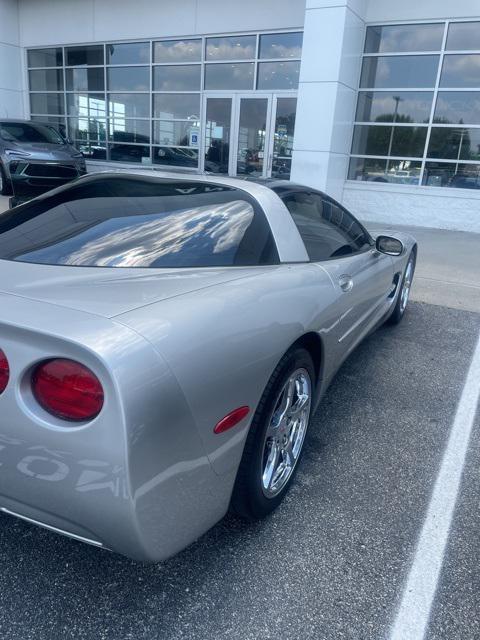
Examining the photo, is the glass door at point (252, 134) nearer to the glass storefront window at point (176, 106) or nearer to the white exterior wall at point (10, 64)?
the glass storefront window at point (176, 106)

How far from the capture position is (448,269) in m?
7.48

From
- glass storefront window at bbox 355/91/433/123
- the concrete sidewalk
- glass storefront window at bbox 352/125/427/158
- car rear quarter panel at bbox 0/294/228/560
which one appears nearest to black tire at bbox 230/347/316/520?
car rear quarter panel at bbox 0/294/228/560

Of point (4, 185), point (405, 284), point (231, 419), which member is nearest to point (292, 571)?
point (231, 419)

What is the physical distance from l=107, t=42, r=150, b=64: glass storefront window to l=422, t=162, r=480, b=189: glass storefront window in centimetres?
805

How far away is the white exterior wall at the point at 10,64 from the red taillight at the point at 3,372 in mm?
17531

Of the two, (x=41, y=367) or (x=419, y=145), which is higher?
→ (x=419, y=145)

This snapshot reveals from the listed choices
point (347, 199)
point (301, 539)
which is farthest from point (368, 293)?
point (347, 199)

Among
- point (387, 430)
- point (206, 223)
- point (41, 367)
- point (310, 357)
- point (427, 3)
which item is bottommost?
point (387, 430)

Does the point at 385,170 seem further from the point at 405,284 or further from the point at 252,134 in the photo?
the point at 405,284

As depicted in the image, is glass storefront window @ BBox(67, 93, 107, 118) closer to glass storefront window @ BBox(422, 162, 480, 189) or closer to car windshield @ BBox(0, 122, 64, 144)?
car windshield @ BBox(0, 122, 64, 144)

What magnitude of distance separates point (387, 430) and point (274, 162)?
10.8 m

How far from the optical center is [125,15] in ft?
46.1

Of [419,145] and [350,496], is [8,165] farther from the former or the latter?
[350,496]

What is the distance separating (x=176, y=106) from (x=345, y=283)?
12674 mm
